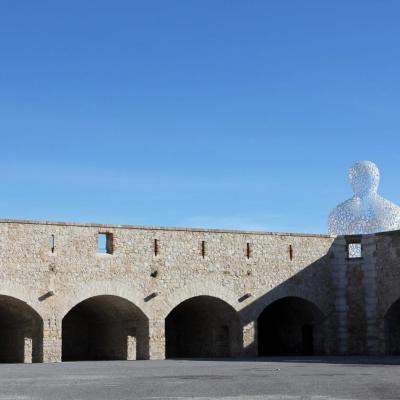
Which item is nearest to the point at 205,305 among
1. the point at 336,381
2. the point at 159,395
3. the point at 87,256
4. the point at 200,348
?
the point at 200,348

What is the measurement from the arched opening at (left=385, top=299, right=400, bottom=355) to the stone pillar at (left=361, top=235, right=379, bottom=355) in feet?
1.19

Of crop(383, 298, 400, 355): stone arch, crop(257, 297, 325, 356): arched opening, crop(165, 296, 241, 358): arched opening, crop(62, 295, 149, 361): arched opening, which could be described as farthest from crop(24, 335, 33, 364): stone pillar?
crop(383, 298, 400, 355): stone arch

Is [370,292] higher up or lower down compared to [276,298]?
higher up

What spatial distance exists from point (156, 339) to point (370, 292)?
25.1 ft

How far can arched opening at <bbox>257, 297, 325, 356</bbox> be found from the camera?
29.5m

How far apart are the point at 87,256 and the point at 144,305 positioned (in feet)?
7.78

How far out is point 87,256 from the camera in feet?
83.6

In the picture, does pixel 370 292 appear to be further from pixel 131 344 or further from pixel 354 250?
pixel 131 344

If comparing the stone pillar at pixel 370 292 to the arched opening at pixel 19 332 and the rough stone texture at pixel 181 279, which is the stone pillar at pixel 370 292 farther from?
the arched opening at pixel 19 332

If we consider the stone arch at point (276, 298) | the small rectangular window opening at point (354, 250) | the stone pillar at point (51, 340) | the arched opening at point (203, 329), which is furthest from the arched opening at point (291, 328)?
the stone pillar at point (51, 340)

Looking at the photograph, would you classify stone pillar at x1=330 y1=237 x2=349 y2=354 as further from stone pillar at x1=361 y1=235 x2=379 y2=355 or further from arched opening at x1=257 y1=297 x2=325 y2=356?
stone pillar at x1=361 y1=235 x2=379 y2=355

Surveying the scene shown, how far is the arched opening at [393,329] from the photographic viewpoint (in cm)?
2831

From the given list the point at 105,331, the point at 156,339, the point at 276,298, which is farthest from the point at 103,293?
the point at 276,298

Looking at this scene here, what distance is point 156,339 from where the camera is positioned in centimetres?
2634
